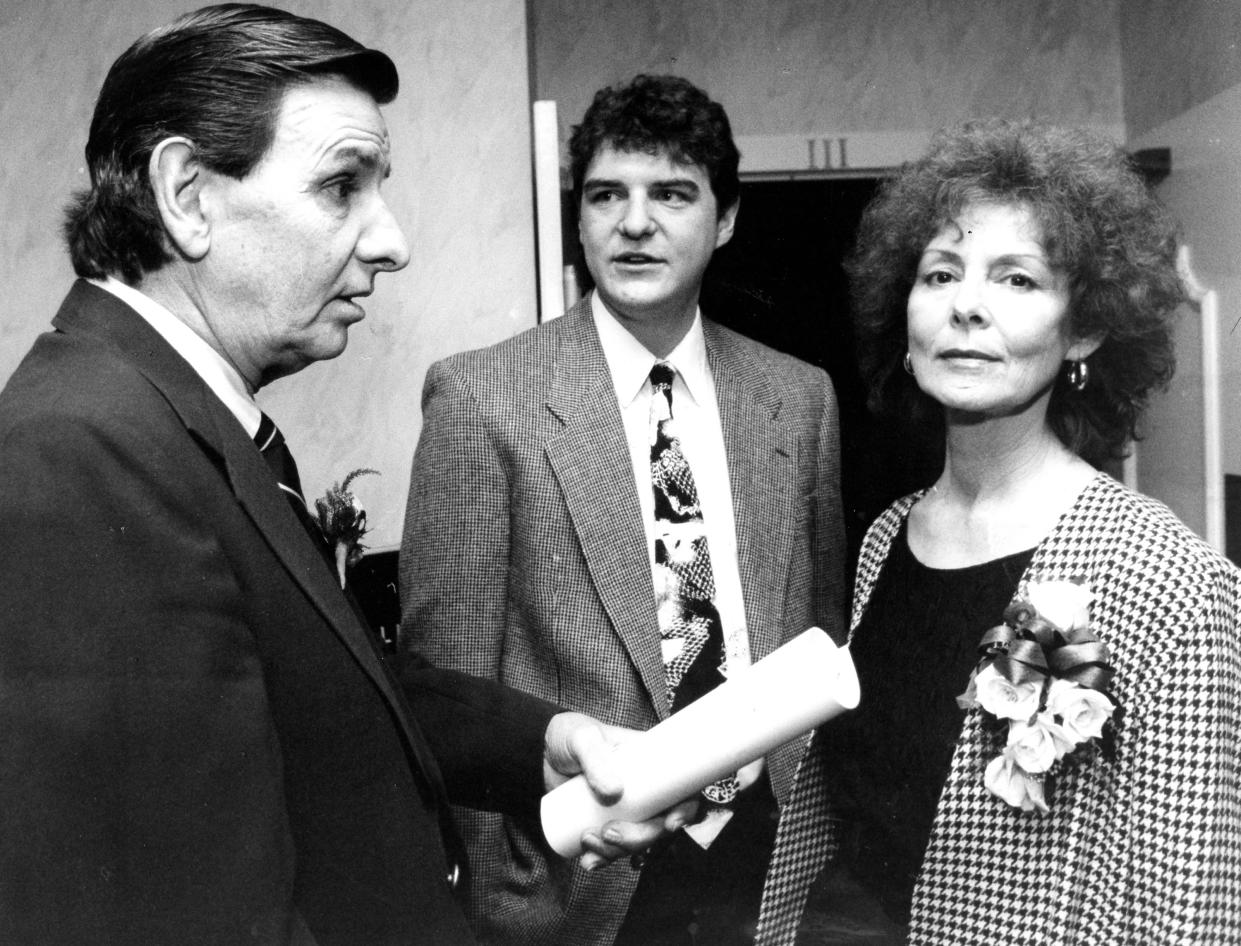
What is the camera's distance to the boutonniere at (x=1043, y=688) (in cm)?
126

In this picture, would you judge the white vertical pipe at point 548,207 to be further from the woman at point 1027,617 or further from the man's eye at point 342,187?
the man's eye at point 342,187

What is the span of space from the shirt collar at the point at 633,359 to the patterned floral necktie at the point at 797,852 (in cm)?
66

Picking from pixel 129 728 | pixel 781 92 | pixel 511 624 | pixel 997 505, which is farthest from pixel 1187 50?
pixel 129 728

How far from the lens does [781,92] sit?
3.98 meters

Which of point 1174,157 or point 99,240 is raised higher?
point 1174,157

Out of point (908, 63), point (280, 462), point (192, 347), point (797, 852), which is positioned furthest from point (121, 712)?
point (908, 63)

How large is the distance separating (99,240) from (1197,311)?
2.82 m

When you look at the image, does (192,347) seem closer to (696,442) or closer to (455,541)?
(455,541)

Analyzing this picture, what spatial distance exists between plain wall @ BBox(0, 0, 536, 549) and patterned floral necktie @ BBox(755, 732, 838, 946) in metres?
1.60

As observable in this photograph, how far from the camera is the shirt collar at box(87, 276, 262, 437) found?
1.00 metres

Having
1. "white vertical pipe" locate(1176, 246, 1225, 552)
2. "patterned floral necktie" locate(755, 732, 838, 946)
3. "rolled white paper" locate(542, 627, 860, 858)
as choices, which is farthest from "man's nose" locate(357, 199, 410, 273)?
"white vertical pipe" locate(1176, 246, 1225, 552)

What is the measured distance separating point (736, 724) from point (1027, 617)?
432mm

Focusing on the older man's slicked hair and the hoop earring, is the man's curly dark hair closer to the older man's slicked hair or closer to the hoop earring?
the hoop earring

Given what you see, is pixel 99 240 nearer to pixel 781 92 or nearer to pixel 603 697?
pixel 603 697
